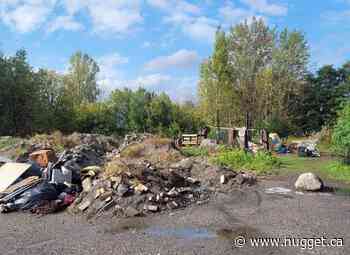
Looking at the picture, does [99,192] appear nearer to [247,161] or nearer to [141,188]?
[141,188]

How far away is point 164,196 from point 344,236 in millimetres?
3585

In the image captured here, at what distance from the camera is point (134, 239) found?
555cm

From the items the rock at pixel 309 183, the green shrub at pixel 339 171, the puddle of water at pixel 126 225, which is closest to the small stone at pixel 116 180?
the puddle of water at pixel 126 225

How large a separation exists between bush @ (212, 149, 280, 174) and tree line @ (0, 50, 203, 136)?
14.5m

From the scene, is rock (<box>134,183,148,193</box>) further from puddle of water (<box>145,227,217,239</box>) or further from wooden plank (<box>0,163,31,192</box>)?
wooden plank (<box>0,163,31,192</box>)

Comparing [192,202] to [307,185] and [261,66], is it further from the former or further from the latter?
[261,66]

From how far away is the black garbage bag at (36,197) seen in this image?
7.51 metres

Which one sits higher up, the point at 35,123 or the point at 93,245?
the point at 35,123

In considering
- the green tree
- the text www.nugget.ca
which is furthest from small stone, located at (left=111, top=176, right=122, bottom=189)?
the green tree

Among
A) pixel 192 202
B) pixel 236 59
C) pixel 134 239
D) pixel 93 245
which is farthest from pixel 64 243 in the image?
pixel 236 59

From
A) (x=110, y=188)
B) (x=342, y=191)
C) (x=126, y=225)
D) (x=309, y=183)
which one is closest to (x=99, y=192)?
(x=110, y=188)

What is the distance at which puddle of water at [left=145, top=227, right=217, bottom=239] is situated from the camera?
564cm

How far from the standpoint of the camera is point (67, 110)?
1139 inches

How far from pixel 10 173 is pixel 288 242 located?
23.5 ft
